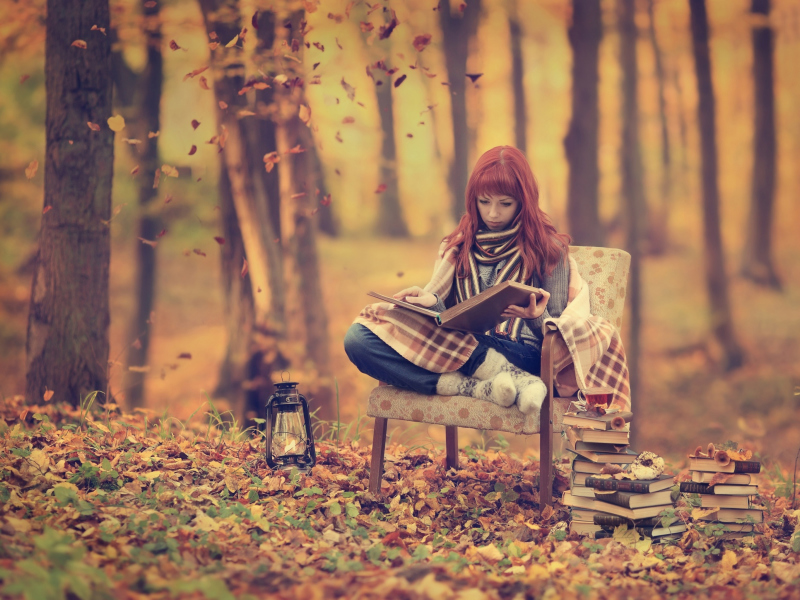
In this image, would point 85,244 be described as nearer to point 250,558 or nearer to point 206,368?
point 250,558

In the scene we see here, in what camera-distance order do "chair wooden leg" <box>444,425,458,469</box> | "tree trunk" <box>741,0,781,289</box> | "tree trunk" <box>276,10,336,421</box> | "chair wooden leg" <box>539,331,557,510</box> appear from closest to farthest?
1. "chair wooden leg" <box>539,331,557,510</box>
2. "chair wooden leg" <box>444,425,458,469</box>
3. "tree trunk" <box>276,10,336,421</box>
4. "tree trunk" <box>741,0,781,289</box>

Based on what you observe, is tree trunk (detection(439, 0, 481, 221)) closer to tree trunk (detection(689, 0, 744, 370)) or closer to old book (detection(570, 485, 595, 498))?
tree trunk (detection(689, 0, 744, 370))

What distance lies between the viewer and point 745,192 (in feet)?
49.3

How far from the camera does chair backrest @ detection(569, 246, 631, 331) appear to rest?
3.93m

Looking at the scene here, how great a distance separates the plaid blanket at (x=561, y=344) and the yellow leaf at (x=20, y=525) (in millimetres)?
1570

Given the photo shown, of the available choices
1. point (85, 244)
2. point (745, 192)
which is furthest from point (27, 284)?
point (745, 192)

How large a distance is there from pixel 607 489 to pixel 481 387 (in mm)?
673

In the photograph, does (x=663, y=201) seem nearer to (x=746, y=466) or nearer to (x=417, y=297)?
(x=417, y=297)

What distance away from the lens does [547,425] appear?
338 centimetres

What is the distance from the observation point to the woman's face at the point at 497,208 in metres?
3.70

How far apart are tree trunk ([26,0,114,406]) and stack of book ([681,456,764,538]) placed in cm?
349

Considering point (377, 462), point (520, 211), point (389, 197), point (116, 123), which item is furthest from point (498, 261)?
point (389, 197)

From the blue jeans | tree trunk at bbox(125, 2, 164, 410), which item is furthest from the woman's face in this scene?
tree trunk at bbox(125, 2, 164, 410)

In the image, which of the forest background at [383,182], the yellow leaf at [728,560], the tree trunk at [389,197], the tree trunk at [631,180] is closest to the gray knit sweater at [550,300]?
the yellow leaf at [728,560]
